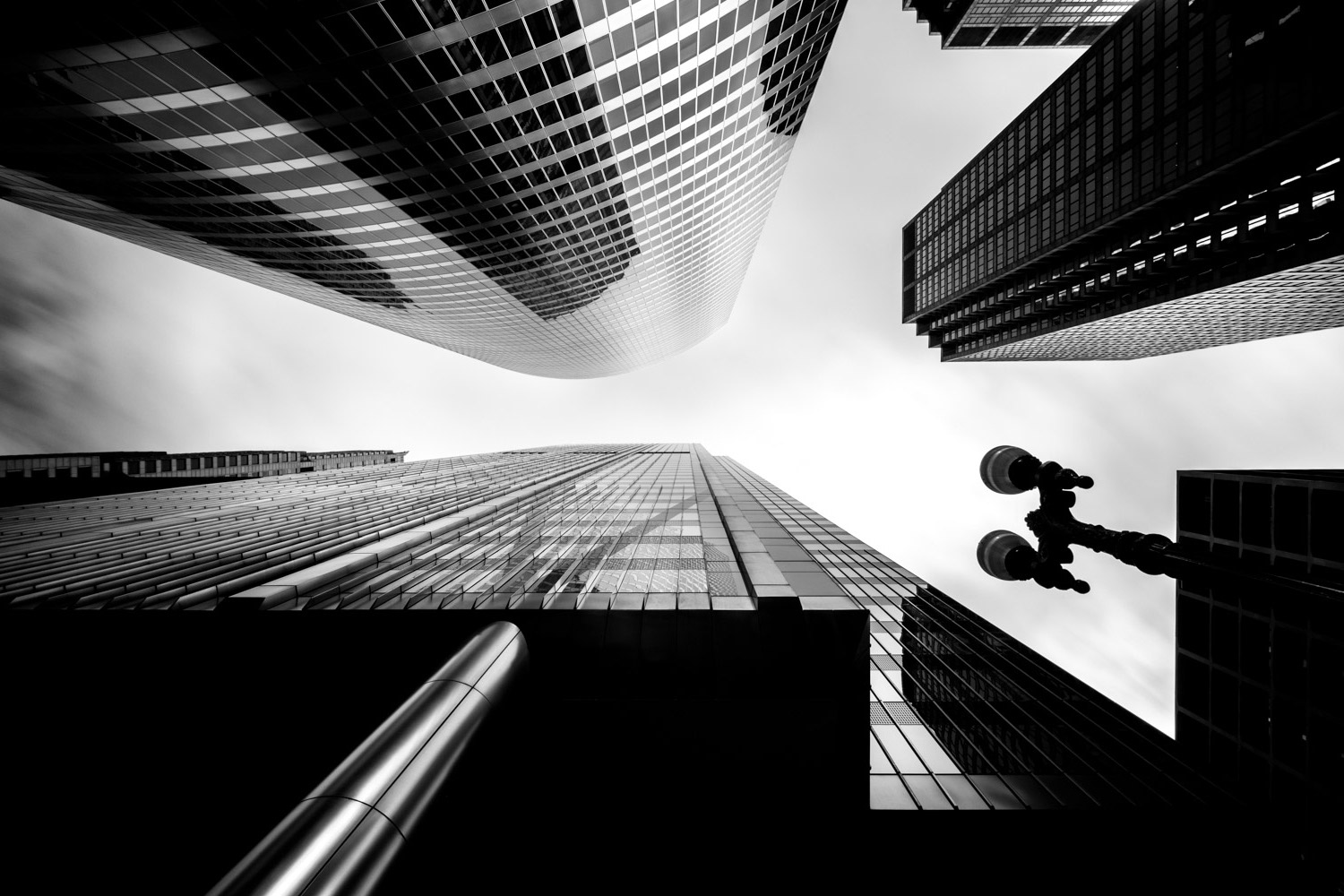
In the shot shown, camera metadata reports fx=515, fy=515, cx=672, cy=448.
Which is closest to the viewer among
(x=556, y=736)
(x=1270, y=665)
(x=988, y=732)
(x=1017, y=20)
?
(x=556, y=736)

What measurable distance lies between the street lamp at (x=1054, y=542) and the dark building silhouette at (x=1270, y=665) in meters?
34.4

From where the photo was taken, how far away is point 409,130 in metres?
36.2

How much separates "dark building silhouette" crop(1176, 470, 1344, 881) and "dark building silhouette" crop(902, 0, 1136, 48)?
118 metres

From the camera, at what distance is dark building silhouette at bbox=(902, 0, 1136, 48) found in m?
110

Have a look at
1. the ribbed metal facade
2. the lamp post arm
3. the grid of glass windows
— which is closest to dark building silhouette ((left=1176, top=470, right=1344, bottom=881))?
the grid of glass windows

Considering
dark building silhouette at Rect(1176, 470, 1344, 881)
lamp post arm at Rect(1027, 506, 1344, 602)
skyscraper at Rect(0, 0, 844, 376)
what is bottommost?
dark building silhouette at Rect(1176, 470, 1344, 881)

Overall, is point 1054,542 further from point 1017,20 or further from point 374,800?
point 1017,20

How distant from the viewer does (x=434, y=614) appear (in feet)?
42.6

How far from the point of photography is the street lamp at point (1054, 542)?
531cm

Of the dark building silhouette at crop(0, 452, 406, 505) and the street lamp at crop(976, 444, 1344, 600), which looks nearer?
the street lamp at crop(976, 444, 1344, 600)

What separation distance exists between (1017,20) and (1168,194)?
244 feet

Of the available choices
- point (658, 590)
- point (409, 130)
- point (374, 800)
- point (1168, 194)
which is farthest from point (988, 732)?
point (1168, 194)

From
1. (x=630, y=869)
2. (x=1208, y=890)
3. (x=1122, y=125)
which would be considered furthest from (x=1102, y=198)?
(x=630, y=869)

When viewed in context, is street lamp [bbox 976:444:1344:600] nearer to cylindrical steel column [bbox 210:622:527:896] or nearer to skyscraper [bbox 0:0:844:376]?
cylindrical steel column [bbox 210:622:527:896]
